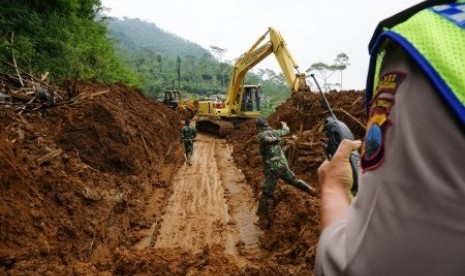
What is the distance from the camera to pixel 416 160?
2.14 feet

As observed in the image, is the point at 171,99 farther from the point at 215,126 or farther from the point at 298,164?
the point at 298,164

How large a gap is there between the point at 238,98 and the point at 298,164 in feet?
37.5

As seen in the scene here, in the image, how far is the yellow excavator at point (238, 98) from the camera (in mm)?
16641

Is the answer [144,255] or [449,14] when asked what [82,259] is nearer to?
[144,255]

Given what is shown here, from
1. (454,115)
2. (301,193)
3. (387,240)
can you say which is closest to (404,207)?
(387,240)

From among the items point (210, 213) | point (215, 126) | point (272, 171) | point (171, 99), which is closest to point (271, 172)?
point (272, 171)

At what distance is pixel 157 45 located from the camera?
186 metres

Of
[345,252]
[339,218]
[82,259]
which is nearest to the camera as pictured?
[345,252]

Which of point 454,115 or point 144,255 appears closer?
point 454,115

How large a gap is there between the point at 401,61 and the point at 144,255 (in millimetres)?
5775

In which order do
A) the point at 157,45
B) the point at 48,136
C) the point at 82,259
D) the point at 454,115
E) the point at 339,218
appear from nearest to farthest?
the point at 454,115, the point at 339,218, the point at 82,259, the point at 48,136, the point at 157,45

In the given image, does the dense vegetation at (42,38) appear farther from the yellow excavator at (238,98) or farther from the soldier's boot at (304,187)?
the soldier's boot at (304,187)

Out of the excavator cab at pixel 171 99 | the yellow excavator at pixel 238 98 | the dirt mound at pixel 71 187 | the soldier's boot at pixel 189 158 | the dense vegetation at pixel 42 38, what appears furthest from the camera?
the excavator cab at pixel 171 99

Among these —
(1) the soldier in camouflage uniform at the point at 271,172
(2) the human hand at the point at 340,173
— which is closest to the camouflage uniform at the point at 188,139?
(1) the soldier in camouflage uniform at the point at 271,172
